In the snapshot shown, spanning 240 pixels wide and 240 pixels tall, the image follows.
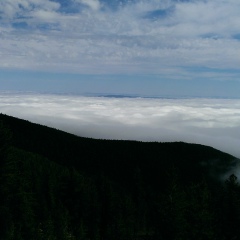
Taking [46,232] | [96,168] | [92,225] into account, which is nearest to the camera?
[46,232]

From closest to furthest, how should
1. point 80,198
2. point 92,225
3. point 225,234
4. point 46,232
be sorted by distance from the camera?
point 46,232
point 225,234
point 80,198
point 92,225

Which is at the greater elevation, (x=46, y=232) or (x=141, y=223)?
(x=46, y=232)

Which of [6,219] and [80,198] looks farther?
[80,198]

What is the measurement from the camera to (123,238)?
61500 millimetres

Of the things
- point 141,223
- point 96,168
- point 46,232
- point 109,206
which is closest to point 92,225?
point 109,206

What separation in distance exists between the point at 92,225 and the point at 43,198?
44.0ft

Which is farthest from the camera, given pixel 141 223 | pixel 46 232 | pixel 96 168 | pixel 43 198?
pixel 96 168

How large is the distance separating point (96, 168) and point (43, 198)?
406ft

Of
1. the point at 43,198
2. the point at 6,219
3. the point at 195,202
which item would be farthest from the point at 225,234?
the point at 43,198

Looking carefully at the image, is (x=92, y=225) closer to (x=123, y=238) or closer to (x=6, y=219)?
(x=123, y=238)

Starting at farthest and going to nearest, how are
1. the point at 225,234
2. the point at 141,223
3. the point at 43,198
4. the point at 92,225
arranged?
the point at 141,223
the point at 43,198
the point at 92,225
the point at 225,234

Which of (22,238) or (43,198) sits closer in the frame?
(22,238)

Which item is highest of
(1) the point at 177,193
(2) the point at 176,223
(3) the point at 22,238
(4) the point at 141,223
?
(1) the point at 177,193

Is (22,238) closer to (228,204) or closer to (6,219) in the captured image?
(6,219)
